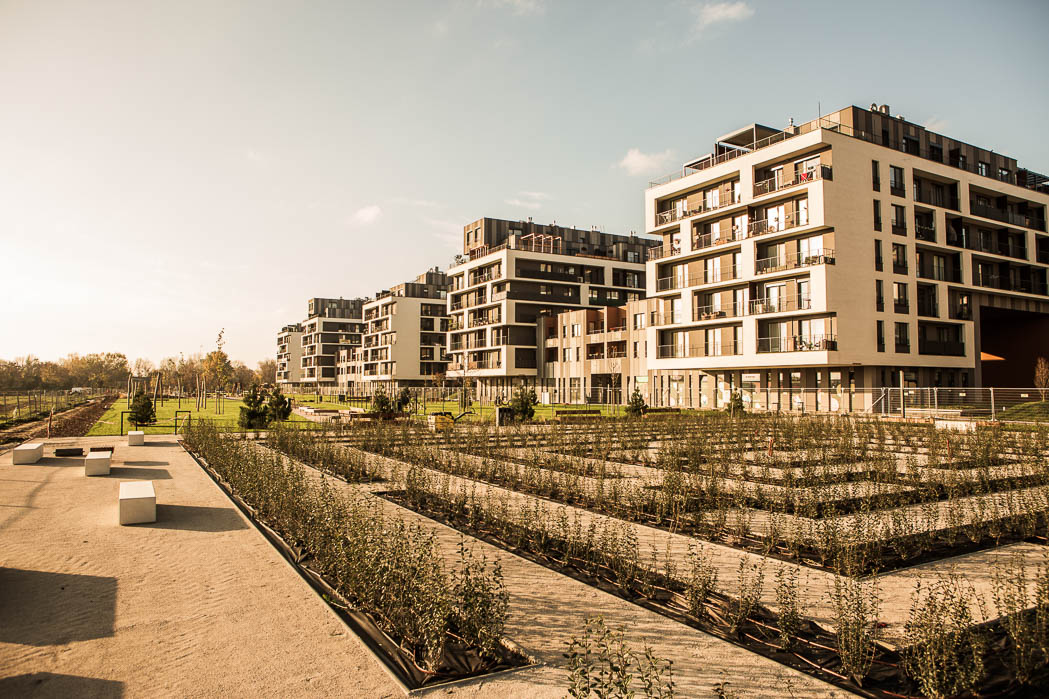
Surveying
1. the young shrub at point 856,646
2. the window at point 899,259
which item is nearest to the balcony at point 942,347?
the window at point 899,259

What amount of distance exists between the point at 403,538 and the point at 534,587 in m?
1.70

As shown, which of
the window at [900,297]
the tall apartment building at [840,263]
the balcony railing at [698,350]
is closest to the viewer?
the tall apartment building at [840,263]

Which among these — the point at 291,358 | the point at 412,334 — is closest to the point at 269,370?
the point at 291,358

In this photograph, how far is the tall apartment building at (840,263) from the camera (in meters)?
41.8

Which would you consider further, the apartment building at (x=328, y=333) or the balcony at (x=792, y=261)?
the apartment building at (x=328, y=333)

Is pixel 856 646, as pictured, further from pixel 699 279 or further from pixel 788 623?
pixel 699 279

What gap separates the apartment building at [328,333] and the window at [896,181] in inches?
3966

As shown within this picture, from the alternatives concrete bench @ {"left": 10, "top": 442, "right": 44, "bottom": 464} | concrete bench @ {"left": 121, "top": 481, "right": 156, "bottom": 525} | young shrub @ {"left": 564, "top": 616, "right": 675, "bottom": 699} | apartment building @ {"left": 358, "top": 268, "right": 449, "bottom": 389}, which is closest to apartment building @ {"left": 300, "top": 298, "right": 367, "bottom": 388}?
apartment building @ {"left": 358, "top": 268, "right": 449, "bottom": 389}

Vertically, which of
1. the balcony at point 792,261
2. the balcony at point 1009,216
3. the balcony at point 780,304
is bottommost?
the balcony at point 780,304

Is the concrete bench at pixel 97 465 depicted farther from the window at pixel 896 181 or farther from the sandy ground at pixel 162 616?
the window at pixel 896 181

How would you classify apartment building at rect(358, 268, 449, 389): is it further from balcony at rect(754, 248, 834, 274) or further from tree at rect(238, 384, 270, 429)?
tree at rect(238, 384, 270, 429)

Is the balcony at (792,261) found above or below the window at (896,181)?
below

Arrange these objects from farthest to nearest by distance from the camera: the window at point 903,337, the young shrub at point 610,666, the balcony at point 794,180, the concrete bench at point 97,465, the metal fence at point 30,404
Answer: the window at point 903,337 → the balcony at point 794,180 → the metal fence at point 30,404 → the concrete bench at point 97,465 → the young shrub at point 610,666

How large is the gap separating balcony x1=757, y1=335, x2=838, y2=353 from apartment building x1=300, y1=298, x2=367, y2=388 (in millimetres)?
95275
